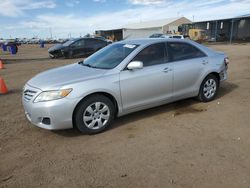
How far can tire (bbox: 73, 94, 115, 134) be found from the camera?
4.09 m

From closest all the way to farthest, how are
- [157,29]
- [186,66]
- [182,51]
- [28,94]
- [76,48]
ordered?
1. [28,94]
2. [186,66]
3. [182,51]
4. [76,48]
5. [157,29]

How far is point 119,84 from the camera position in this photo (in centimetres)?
436

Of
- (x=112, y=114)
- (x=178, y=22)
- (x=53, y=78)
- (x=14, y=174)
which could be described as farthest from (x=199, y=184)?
(x=178, y=22)

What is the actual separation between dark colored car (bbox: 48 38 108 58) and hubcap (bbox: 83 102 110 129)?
1427cm

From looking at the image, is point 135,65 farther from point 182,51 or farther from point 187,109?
point 187,109

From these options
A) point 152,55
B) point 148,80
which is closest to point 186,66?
point 152,55

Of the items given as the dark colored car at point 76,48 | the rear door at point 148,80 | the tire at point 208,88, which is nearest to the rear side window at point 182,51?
the rear door at point 148,80

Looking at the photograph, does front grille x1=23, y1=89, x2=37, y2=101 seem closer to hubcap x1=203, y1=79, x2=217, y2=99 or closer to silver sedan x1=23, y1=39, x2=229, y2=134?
silver sedan x1=23, y1=39, x2=229, y2=134

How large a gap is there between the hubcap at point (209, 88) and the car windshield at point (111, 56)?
2060 millimetres

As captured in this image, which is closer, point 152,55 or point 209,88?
point 152,55

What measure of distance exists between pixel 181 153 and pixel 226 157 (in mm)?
616

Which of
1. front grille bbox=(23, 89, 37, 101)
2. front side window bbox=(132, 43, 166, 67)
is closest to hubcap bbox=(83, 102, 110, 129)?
front grille bbox=(23, 89, 37, 101)

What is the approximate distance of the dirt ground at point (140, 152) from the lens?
3.04 m

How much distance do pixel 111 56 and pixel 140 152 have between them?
7.13 feet
